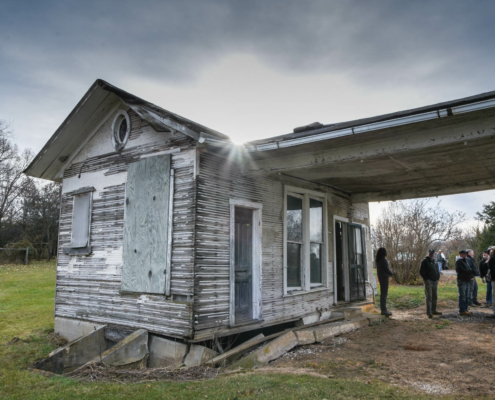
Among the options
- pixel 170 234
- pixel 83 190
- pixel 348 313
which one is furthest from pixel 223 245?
pixel 348 313

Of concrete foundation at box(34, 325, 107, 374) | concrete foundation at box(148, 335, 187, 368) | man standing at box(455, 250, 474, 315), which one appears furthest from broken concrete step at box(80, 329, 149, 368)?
man standing at box(455, 250, 474, 315)

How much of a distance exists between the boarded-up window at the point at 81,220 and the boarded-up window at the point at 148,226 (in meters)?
1.55

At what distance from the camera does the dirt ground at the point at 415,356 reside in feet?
17.2

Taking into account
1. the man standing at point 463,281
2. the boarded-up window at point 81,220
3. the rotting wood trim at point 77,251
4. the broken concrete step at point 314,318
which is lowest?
the broken concrete step at point 314,318

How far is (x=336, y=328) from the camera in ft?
27.5

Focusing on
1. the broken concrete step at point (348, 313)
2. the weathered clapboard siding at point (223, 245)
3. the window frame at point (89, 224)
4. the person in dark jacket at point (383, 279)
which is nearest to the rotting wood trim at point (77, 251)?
the window frame at point (89, 224)

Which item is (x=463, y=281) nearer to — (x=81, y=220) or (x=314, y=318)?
(x=314, y=318)

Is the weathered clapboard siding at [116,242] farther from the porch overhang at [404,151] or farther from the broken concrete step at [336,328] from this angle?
the broken concrete step at [336,328]

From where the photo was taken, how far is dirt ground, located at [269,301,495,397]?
207 inches

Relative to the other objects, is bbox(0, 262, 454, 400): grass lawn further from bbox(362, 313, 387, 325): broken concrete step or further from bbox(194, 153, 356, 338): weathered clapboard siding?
bbox(362, 313, 387, 325): broken concrete step

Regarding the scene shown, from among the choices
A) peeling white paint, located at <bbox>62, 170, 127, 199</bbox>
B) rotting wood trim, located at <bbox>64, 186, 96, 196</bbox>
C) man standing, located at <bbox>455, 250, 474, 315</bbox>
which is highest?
peeling white paint, located at <bbox>62, 170, 127, 199</bbox>

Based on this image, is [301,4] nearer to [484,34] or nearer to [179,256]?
[484,34]

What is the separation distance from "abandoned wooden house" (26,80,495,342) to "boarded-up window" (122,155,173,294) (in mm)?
28

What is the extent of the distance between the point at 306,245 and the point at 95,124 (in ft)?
18.4
